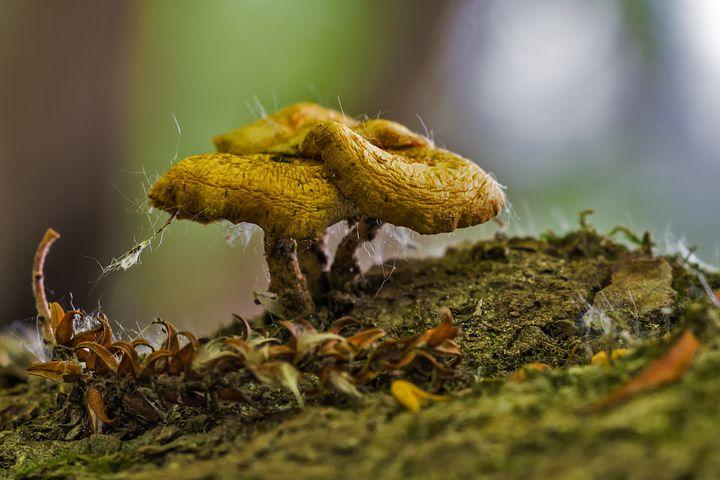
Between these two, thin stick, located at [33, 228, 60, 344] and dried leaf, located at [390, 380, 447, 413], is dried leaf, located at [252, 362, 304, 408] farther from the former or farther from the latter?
thin stick, located at [33, 228, 60, 344]

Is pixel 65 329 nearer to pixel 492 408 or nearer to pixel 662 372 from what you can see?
pixel 492 408

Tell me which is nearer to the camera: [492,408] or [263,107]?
[492,408]

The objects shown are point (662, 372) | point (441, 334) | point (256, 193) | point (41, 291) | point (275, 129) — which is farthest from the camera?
point (275, 129)

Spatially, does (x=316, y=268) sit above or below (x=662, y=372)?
above

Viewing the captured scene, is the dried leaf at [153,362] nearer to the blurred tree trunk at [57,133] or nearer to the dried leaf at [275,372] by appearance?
the dried leaf at [275,372]

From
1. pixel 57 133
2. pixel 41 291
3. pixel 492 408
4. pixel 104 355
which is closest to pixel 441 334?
pixel 492 408

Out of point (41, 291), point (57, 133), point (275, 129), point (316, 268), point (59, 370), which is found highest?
point (57, 133)

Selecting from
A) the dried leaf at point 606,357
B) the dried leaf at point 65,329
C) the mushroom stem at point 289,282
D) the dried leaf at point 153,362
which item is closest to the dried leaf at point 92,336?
the dried leaf at point 65,329
